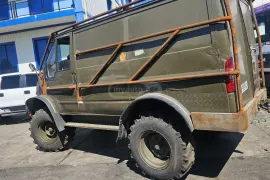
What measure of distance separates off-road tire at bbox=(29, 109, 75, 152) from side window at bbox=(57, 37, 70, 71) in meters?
1.05

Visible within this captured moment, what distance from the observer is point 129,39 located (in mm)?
4203

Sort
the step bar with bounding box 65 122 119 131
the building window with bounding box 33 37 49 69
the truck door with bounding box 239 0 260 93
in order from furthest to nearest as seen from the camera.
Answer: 1. the building window with bounding box 33 37 49 69
2. the step bar with bounding box 65 122 119 131
3. the truck door with bounding box 239 0 260 93

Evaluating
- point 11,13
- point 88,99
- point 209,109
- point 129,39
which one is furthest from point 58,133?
point 11,13

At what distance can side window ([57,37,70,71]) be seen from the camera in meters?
5.25

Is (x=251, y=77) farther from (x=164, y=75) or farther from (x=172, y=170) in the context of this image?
(x=172, y=170)

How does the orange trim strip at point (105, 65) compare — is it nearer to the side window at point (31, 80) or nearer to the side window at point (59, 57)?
the side window at point (59, 57)

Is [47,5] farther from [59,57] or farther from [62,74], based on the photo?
[62,74]

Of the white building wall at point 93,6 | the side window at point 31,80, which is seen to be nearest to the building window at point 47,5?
the white building wall at point 93,6

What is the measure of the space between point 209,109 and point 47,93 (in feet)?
11.7

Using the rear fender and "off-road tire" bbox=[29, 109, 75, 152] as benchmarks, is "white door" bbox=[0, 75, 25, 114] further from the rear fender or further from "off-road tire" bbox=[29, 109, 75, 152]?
the rear fender

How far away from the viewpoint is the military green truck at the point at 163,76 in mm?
3387

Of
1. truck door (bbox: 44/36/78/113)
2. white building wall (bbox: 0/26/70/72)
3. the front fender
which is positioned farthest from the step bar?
white building wall (bbox: 0/26/70/72)

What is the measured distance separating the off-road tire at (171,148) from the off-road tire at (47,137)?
218cm

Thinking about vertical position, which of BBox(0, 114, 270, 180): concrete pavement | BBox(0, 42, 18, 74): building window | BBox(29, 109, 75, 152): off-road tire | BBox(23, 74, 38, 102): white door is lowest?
BBox(0, 114, 270, 180): concrete pavement
